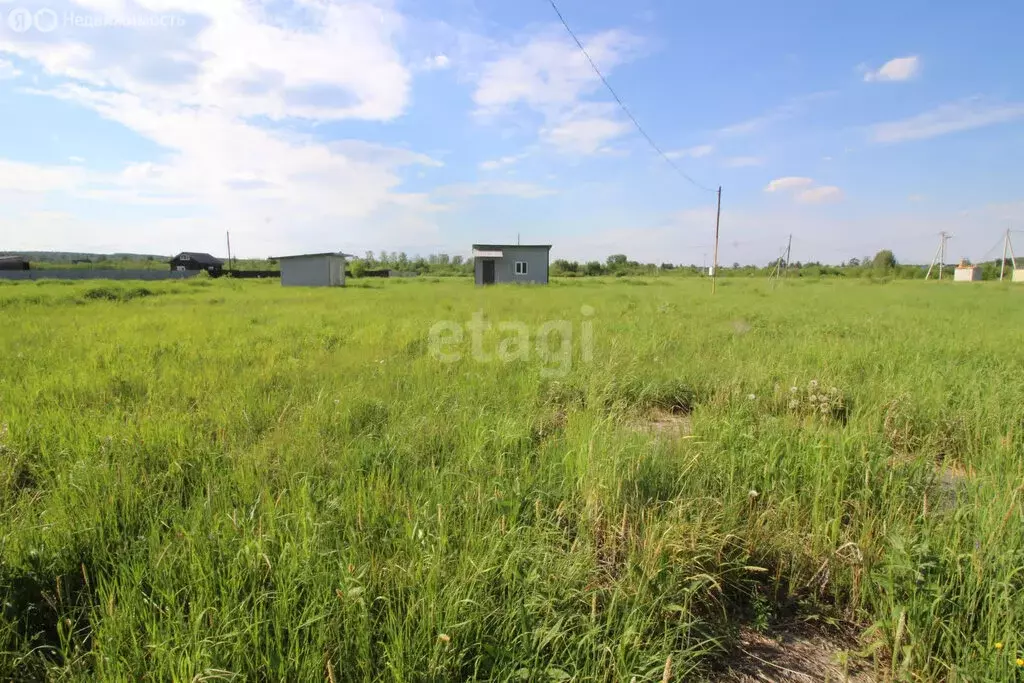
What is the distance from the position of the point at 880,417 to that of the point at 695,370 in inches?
67.1

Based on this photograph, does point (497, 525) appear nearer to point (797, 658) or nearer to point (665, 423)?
point (797, 658)

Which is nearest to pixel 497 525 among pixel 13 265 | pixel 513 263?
pixel 513 263

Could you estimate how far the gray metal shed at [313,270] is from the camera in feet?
93.7

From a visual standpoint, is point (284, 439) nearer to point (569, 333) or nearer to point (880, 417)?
point (880, 417)

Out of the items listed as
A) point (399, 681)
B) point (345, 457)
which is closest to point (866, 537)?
point (399, 681)

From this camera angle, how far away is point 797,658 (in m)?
1.55

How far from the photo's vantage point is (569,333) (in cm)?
774

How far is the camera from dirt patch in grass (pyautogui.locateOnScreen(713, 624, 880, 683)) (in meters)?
1.47

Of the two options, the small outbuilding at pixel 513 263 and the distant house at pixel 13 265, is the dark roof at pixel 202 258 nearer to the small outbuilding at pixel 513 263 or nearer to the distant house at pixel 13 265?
the distant house at pixel 13 265

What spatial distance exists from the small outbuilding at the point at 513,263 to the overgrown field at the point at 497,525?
25.8m

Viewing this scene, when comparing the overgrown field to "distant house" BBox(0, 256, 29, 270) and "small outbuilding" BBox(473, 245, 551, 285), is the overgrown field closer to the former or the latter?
"small outbuilding" BBox(473, 245, 551, 285)
